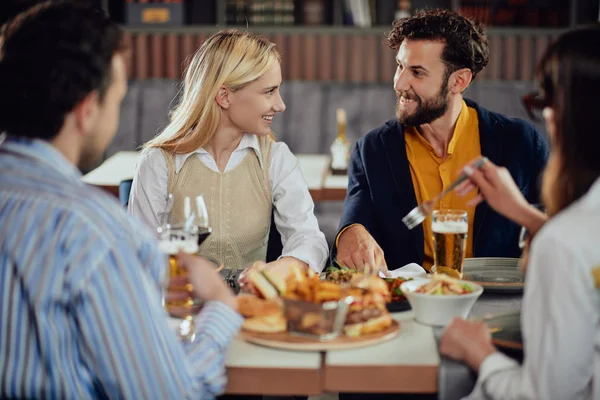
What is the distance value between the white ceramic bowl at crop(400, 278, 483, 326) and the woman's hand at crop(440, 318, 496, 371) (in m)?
0.10

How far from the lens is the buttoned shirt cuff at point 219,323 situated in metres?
1.41

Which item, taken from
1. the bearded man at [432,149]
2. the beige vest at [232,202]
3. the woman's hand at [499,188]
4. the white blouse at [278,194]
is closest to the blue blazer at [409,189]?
the bearded man at [432,149]

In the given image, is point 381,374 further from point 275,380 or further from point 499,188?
point 499,188

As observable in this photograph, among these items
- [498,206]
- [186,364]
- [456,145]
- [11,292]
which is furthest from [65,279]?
[456,145]

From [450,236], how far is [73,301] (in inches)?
37.9

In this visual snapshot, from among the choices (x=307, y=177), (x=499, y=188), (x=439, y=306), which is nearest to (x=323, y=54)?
(x=307, y=177)

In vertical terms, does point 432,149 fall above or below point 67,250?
below

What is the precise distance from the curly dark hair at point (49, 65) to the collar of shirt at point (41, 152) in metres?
0.01

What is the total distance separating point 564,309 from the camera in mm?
1246

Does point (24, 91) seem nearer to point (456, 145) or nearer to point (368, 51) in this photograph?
point (456, 145)

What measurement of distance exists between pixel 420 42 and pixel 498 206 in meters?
1.20

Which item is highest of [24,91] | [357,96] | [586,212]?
[24,91]

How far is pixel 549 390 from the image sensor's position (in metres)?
1.28

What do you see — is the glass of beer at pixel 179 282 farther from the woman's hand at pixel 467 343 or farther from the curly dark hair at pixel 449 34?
the curly dark hair at pixel 449 34
